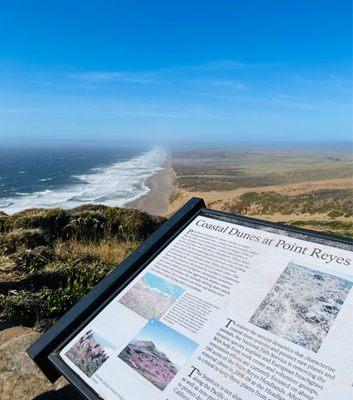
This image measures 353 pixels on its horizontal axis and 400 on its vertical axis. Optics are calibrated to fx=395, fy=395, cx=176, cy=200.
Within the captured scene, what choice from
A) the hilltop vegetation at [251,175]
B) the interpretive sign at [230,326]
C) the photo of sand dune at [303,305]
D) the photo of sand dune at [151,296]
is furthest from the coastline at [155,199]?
the photo of sand dune at [303,305]

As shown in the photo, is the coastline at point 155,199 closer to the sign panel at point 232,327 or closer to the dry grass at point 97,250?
the dry grass at point 97,250

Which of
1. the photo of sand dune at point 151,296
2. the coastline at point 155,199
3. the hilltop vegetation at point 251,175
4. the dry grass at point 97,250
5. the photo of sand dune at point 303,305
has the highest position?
the photo of sand dune at point 303,305

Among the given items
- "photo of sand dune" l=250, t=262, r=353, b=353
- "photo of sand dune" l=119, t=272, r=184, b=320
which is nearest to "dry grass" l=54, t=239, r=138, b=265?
"photo of sand dune" l=119, t=272, r=184, b=320

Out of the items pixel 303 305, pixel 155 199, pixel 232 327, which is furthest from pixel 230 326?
pixel 155 199

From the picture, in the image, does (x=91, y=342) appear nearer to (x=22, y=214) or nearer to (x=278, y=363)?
(x=278, y=363)

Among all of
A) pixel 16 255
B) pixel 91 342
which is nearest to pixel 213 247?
pixel 91 342

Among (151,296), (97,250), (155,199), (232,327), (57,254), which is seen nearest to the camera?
(232,327)

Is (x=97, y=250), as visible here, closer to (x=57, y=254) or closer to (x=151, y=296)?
(x=57, y=254)
